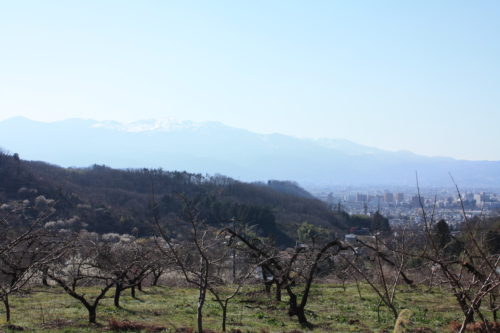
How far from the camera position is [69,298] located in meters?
20.2

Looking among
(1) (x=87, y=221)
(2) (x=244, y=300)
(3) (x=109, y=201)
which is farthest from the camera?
(3) (x=109, y=201)

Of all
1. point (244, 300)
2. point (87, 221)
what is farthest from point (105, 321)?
point (87, 221)

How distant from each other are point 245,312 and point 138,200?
6394cm

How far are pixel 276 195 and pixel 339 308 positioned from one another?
85.4 metres

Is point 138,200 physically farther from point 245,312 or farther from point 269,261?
point 269,261

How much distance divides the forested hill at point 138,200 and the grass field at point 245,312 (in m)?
29.8

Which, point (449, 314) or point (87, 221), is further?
point (87, 221)

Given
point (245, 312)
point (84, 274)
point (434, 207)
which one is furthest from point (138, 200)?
point (434, 207)

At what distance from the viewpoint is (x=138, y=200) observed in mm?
78375

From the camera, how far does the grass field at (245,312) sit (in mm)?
13445

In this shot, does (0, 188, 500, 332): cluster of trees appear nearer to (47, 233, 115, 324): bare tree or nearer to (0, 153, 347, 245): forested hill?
(47, 233, 115, 324): bare tree

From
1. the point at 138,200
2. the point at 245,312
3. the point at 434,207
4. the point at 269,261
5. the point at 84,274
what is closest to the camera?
the point at 434,207

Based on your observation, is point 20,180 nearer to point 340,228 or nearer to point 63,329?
point 340,228

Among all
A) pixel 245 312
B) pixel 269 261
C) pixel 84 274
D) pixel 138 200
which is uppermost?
pixel 269 261
